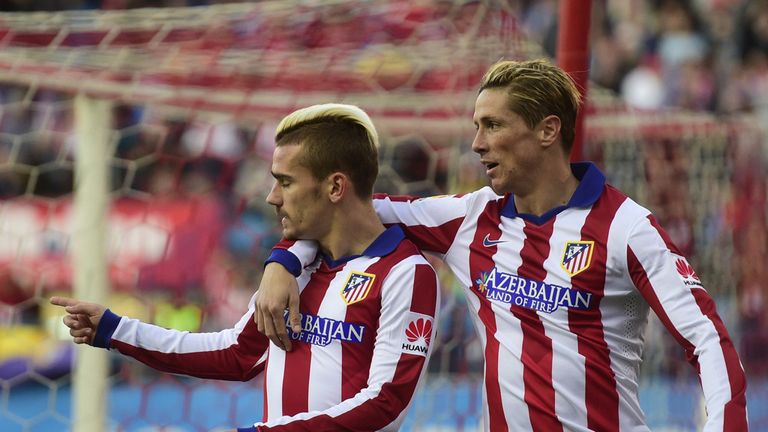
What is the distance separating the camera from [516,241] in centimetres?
242

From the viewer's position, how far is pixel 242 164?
196 inches

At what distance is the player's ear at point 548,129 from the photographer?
239 cm

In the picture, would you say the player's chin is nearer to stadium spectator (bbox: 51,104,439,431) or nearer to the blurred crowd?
stadium spectator (bbox: 51,104,439,431)

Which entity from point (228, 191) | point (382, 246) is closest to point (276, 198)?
point (382, 246)

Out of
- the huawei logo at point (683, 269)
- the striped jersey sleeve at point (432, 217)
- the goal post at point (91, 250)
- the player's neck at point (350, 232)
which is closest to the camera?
the huawei logo at point (683, 269)

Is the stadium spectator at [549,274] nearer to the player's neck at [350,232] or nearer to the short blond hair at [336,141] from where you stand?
the player's neck at [350,232]

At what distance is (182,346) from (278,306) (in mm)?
314

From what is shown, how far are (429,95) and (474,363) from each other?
1.10 meters

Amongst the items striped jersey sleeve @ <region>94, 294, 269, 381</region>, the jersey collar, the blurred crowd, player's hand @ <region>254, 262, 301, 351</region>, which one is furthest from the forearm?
the blurred crowd

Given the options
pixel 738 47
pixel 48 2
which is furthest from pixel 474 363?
pixel 738 47

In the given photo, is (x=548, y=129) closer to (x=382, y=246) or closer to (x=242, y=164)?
(x=382, y=246)

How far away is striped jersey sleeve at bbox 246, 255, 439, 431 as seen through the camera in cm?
218

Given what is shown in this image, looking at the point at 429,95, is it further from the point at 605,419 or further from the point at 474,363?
the point at 605,419

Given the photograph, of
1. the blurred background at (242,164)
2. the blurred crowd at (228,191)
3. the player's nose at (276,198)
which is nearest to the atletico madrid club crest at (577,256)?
the player's nose at (276,198)
